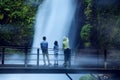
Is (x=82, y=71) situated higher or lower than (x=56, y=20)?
lower

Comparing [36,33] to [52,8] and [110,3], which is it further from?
[110,3]

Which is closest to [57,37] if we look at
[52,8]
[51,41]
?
[51,41]

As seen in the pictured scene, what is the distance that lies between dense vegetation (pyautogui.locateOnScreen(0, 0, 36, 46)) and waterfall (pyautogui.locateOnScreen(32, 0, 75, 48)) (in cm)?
96

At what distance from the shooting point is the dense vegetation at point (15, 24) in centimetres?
4525

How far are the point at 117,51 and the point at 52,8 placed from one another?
18814 mm

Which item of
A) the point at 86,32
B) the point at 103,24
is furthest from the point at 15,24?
the point at 103,24

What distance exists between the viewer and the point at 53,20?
45.0m

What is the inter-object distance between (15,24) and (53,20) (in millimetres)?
4629

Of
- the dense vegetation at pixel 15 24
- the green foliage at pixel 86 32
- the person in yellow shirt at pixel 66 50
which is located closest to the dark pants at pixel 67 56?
the person in yellow shirt at pixel 66 50

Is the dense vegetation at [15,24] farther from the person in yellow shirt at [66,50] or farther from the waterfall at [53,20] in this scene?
the person in yellow shirt at [66,50]

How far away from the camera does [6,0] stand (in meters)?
46.0

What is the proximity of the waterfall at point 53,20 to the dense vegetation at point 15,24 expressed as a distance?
0.96 m

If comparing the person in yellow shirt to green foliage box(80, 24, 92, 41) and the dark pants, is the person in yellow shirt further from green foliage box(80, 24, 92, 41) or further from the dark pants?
green foliage box(80, 24, 92, 41)

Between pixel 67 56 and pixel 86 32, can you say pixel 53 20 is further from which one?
pixel 67 56
